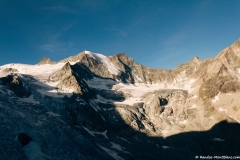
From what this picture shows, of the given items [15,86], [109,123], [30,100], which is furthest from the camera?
[109,123]

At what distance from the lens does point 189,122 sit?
174 meters

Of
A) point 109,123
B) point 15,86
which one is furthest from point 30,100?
point 109,123

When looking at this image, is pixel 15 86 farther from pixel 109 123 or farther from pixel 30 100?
pixel 109 123

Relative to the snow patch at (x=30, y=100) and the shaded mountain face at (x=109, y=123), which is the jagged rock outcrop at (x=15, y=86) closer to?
the shaded mountain face at (x=109, y=123)

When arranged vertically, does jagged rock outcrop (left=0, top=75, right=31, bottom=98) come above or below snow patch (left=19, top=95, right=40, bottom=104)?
above

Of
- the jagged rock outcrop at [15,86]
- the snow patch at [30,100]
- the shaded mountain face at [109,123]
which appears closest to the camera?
the shaded mountain face at [109,123]

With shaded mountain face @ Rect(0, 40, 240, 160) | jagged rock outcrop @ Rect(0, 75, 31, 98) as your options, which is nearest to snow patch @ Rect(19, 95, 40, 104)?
shaded mountain face @ Rect(0, 40, 240, 160)

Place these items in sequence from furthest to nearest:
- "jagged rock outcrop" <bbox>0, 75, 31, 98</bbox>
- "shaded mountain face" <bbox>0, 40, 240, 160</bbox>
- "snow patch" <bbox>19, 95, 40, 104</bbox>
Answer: "jagged rock outcrop" <bbox>0, 75, 31, 98</bbox>
"snow patch" <bbox>19, 95, 40, 104</bbox>
"shaded mountain face" <bbox>0, 40, 240, 160</bbox>

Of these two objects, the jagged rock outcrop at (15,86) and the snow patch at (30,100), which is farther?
the jagged rock outcrop at (15,86)

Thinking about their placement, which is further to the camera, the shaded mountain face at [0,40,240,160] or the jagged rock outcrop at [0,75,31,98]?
the jagged rock outcrop at [0,75,31,98]

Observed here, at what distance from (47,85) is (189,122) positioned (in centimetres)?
10804

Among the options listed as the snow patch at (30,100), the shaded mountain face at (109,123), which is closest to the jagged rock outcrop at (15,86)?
the shaded mountain face at (109,123)

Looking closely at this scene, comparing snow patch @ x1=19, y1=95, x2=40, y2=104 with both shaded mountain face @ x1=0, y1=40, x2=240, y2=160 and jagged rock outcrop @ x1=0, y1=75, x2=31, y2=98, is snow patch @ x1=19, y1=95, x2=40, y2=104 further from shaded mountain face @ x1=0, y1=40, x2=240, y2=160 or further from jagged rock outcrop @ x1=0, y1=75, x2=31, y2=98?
jagged rock outcrop @ x1=0, y1=75, x2=31, y2=98

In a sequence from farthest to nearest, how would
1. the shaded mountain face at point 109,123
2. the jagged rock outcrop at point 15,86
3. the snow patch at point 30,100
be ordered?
the jagged rock outcrop at point 15,86 → the snow patch at point 30,100 → the shaded mountain face at point 109,123
